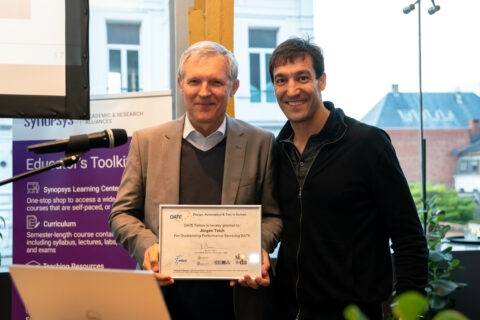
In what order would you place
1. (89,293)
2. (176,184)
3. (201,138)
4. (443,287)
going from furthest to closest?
1. (443,287)
2. (201,138)
3. (176,184)
4. (89,293)

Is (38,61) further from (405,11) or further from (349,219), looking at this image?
(405,11)

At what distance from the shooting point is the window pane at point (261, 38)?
3.84 meters

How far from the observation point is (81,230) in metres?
3.08

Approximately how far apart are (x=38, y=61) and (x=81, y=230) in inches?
44.0

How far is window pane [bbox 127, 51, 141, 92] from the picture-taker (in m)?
3.90

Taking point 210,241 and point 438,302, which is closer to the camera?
point 210,241

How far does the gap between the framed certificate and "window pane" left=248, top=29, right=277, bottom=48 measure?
229cm

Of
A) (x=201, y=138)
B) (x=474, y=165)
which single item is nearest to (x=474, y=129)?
(x=474, y=165)

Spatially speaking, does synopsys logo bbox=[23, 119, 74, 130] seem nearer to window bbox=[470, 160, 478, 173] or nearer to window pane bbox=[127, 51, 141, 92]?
window pane bbox=[127, 51, 141, 92]

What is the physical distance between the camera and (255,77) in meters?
3.89

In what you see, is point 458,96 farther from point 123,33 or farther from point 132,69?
point 123,33

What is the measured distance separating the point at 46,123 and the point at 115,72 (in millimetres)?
915

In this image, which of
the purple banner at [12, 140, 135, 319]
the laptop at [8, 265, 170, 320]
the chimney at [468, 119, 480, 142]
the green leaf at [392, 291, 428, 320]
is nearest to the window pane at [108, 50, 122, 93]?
the purple banner at [12, 140, 135, 319]

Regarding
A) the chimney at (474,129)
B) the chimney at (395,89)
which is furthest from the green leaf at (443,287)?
the chimney at (395,89)
